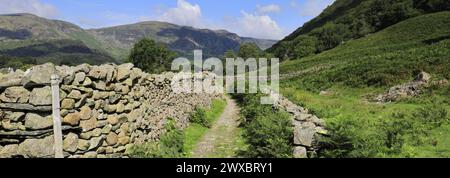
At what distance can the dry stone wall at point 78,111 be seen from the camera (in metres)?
10.9

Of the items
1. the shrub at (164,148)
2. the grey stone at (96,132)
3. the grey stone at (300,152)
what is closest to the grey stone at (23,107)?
the grey stone at (96,132)

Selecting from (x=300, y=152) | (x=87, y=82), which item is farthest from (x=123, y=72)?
(x=300, y=152)

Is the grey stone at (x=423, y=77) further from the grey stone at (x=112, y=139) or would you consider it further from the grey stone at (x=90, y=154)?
the grey stone at (x=90, y=154)

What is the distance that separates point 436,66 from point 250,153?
29.2 m

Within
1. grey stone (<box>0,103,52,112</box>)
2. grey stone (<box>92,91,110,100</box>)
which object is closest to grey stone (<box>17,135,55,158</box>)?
grey stone (<box>0,103,52,112</box>)

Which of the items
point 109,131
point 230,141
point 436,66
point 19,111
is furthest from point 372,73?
point 19,111

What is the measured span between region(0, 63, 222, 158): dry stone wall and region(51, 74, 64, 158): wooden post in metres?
0.16

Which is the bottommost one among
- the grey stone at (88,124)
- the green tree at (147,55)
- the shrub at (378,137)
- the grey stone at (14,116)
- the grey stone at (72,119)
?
the shrub at (378,137)

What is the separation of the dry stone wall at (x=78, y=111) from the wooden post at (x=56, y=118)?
163 mm

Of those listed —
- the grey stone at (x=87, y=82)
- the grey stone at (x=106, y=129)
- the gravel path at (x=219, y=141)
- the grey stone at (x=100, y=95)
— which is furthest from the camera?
the gravel path at (x=219, y=141)

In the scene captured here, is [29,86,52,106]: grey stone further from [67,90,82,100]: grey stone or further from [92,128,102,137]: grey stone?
[92,128,102,137]: grey stone

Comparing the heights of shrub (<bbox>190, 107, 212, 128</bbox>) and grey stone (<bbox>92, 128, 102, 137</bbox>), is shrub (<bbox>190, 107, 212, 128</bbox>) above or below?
below

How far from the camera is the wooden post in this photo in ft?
35.6
